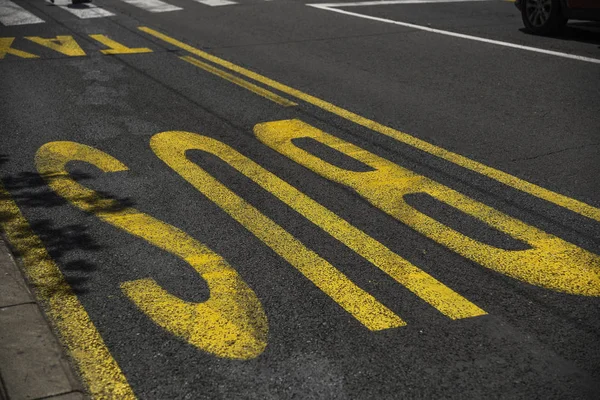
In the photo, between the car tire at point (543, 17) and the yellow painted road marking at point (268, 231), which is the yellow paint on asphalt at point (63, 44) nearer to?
the yellow painted road marking at point (268, 231)

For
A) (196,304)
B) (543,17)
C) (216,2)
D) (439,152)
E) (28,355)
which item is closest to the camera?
(28,355)

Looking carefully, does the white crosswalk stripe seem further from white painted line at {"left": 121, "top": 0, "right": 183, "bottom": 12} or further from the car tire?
the car tire

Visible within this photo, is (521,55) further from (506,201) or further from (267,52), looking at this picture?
(506,201)

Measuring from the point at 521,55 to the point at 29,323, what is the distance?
8810 mm

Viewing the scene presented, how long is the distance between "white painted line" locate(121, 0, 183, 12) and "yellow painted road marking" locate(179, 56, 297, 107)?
5.14 meters

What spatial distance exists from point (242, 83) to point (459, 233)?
16.0 ft

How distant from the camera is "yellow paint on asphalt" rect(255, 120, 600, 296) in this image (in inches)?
186

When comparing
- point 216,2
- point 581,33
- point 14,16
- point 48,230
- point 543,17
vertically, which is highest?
point 543,17

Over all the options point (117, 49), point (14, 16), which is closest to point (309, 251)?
point (117, 49)

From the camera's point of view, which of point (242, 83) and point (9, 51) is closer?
point (242, 83)

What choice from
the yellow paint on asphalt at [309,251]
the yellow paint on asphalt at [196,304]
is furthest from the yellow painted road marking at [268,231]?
the yellow paint on asphalt at [196,304]

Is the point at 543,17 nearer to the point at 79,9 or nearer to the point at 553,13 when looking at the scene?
the point at 553,13

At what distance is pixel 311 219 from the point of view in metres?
5.57

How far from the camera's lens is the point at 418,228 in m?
5.41
